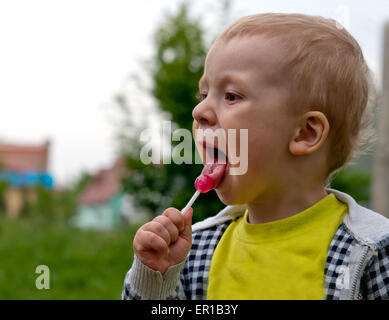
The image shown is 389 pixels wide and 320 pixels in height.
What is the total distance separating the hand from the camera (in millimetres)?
819

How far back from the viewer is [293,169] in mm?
919

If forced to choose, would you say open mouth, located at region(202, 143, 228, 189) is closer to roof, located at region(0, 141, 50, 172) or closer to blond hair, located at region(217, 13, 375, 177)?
blond hair, located at region(217, 13, 375, 177)

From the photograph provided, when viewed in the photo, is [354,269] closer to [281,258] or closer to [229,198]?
A: [281,258]

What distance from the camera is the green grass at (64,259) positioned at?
270 centimetres

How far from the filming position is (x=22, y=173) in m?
4.91

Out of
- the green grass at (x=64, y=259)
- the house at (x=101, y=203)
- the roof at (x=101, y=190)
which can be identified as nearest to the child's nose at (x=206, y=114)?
the green grass at (x=64, y=259)

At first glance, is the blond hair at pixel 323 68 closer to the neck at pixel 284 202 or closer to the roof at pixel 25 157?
the neck at pixel 284 202

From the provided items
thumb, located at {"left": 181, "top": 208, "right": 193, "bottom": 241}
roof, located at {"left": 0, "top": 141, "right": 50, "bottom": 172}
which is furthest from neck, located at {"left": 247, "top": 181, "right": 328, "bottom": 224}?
roof, located at {"left": 0, "top": 141, "right": 50, "bottom": 172}

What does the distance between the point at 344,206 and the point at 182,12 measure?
2891 mm

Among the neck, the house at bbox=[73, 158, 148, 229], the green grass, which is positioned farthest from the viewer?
the house at bbox=[73, 158, 148, 229]

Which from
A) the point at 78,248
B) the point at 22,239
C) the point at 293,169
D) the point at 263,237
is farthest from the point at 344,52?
the point at 22,239

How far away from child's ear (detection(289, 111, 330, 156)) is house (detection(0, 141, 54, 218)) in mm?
4016

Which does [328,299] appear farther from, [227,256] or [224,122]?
[224,122]

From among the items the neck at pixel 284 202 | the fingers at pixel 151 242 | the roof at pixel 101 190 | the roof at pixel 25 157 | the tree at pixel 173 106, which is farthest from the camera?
the roof at pixel 25 157
